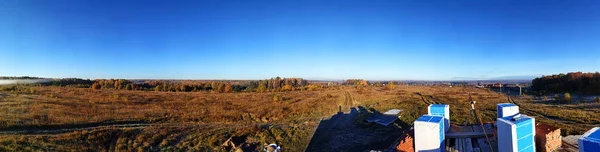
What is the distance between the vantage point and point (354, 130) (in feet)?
48.9

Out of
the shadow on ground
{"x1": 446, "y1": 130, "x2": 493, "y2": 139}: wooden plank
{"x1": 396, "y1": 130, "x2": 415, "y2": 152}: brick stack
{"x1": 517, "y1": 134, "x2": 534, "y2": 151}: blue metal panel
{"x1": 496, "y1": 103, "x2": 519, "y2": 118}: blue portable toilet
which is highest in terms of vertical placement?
{"x1": 496, "y1": 103, "x2": 519, "y2": 118}: blue portable toilet

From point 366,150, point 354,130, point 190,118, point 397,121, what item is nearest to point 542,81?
point 397,121

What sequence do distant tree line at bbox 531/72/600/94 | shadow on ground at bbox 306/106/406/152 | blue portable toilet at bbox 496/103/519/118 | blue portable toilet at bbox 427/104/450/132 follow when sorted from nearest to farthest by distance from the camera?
blue portable toilet at bbox 496/103/519/118, blue portable toilet at bbox 427/104/450/132, shadow on ground at bbox 306/106/406/152, distant tree line at bbox 531/72/600/94

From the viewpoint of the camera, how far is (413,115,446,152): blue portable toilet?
591 centimetres

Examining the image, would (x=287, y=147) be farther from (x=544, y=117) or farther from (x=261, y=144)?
(x=544, y=117)

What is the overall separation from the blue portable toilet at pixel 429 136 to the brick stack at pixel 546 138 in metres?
2.06

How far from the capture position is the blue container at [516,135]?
17.5ft

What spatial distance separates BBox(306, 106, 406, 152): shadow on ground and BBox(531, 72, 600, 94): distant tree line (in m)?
36.2

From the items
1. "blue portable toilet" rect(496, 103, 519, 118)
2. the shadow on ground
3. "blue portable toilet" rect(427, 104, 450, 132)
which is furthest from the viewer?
the shadow on ground

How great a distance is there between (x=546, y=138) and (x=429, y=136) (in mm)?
2431

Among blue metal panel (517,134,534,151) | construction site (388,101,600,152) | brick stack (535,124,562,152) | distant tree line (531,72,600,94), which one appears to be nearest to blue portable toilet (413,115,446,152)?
construction site (388,101,600,152)

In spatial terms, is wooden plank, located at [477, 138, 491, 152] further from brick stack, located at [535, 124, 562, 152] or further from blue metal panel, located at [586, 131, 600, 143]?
blue metal panel, located at [586, 131, 600, 143]

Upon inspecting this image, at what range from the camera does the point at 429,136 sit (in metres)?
5.97

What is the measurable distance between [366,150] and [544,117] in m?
13.6
